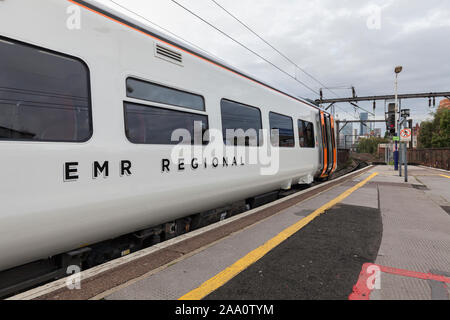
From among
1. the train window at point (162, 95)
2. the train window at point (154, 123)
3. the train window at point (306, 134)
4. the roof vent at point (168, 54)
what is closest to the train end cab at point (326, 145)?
the train window at point (306, 134)

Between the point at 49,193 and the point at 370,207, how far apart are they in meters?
5.94

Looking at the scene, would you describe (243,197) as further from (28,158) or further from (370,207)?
Result: (28,158)

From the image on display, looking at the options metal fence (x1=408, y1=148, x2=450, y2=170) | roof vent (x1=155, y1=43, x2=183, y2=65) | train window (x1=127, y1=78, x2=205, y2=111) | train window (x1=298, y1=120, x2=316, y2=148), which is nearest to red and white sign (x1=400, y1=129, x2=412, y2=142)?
train window (x1=298, y1=120, x2=316, y2=148)

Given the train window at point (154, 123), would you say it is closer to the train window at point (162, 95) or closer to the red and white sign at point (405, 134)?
the train window at point (162, 95)

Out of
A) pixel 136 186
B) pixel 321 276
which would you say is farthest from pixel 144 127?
pixel 321 276

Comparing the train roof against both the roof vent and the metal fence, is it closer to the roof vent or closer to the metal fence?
the roof vent

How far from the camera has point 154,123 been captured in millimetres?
3076

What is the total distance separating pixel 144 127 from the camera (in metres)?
2.95

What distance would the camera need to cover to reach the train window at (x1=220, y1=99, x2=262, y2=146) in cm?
426

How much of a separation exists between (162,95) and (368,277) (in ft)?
9.90

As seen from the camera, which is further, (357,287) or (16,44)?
(357,287)

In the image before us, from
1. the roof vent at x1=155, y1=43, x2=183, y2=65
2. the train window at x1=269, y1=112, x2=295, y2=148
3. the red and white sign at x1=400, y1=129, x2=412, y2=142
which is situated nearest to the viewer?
the roof vent at x1=155, y1=43, x2=183, y2=65

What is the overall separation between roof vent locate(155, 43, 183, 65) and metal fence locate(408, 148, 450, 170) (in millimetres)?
22114

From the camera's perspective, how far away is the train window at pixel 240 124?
4.26m
